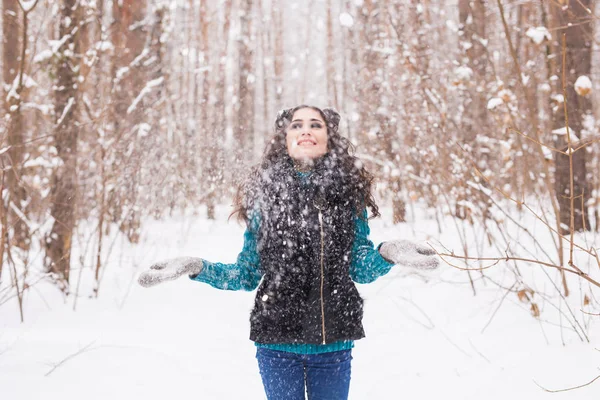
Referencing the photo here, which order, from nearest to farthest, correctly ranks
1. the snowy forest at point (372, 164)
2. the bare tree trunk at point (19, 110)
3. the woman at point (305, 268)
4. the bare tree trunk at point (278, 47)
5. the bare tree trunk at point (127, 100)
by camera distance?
the woman at point (305, 268) → the snowy forest at point (372, 164) → the bare tree trunk at point (19, 110) → the bare tree trunk at point (127, 100) → the bare tree trunk at point (278, 47)

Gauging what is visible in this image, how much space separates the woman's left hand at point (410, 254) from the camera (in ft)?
5.08

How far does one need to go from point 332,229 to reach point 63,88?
427 cm

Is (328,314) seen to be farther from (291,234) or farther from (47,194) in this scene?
(47,194)

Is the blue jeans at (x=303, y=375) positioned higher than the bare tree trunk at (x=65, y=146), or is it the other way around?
the bare tree trunk at (x=65, y=146)

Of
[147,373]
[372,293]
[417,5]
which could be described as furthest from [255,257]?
[417,5]

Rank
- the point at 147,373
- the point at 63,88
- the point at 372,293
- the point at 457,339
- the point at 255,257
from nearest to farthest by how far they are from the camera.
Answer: the point at 255,257 < the point at 147,373 < the point at 457,339 < the point at 63,88 < the point at 372,293

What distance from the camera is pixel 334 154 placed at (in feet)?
6.69

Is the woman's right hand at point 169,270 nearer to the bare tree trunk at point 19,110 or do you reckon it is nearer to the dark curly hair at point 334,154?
the dark curly hair at point 334,154

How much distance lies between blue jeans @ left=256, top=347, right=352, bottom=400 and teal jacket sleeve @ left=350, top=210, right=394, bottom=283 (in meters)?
0.30

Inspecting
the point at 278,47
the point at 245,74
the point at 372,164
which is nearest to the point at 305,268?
the point at 372,164

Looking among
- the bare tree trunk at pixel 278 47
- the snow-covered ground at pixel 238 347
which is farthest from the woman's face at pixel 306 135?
the bare tree trunk at pixel 278 47

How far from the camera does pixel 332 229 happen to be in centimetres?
181

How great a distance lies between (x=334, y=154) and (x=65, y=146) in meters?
3.86

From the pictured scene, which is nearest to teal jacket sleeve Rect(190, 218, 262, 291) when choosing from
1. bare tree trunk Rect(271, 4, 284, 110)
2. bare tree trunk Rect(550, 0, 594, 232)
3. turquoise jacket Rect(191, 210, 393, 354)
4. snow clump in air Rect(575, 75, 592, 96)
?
turquoise jacket Rect(191, 210, 393, 354)
